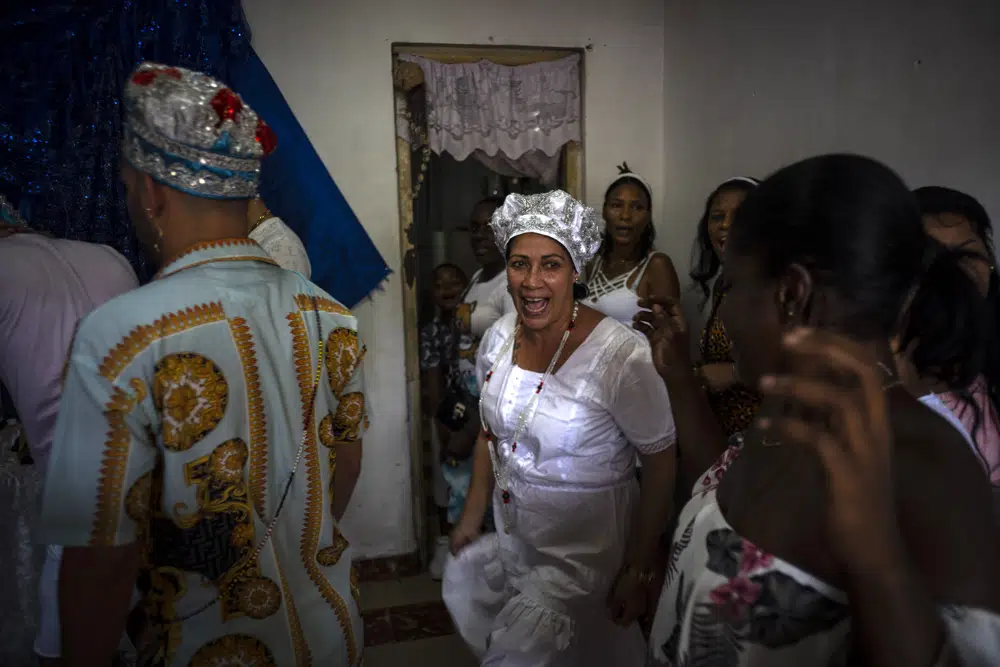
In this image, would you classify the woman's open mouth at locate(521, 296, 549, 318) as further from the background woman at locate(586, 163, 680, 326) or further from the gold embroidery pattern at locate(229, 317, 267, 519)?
the background woman at locate(586, 163, 680, 326)

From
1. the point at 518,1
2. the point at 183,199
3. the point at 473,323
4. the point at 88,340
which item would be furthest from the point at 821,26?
the point at 88,340

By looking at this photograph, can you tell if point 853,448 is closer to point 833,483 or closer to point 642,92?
point 833,483

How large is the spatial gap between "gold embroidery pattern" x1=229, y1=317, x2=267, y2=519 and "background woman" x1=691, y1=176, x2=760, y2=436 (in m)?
1.36

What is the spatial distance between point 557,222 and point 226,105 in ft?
3.37

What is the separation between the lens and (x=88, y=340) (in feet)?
3.29

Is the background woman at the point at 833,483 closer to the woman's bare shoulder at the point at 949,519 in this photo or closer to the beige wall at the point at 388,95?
the woman's bare shoulder at the point at 949,519

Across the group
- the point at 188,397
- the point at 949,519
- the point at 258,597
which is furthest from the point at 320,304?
the point at 949,519

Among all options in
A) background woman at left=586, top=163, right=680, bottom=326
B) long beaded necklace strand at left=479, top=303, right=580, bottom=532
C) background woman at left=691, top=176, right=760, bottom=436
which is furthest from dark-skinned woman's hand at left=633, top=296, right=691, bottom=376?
background woman at left=586, top=163, right=680, bottom=326

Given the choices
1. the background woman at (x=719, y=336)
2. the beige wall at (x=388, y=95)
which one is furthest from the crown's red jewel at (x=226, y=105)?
the beige wall at (x=388, y=95)

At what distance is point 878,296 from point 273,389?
99cm

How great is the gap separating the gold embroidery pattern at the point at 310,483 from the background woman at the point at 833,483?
674 millimetres

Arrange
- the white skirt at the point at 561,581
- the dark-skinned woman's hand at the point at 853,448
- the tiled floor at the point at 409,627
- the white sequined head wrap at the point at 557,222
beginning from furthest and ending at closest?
the tiled floor at the point at 409,627 < the white sequined head wrap at the point at 557,222 < the white skirt at the point at 561,581 < the dark-skinned woman's hand at the point at 853,448

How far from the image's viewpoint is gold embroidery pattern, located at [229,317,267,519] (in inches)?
45.4

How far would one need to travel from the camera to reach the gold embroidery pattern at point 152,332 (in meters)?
1.00
